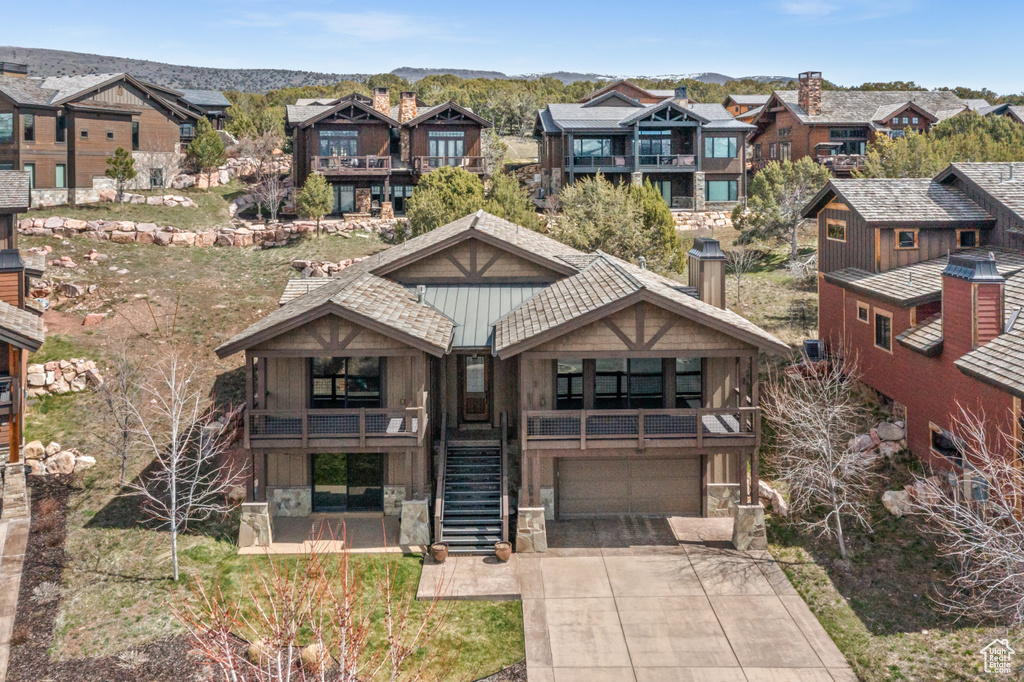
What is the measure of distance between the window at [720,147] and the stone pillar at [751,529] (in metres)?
37.9

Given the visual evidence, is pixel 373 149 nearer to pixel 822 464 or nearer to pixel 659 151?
pixel 659 151

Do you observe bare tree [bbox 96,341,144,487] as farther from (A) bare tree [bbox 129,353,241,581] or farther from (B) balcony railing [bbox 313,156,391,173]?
(B) balcony railing [bbox 313,156,391,173]

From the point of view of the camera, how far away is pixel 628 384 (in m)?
22.8

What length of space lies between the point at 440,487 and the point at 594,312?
19.1 feet

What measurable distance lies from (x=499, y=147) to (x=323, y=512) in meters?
43.3

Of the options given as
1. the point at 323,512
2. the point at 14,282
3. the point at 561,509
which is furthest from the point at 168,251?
the point at 561,509

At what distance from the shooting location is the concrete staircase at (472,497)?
69.2 feet

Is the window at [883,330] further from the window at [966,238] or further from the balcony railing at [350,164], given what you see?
the balcony railing at [350,164]

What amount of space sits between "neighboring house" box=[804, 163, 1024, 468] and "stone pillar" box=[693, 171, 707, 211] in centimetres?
2106

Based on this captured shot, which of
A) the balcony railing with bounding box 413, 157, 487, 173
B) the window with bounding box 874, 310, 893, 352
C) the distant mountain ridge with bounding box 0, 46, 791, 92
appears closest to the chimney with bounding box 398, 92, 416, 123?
the balcony railing with bounding box 413, 157, 487, 173

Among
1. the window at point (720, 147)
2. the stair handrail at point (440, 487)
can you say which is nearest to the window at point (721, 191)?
the window at point (720, 147)

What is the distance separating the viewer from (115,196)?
49.6m

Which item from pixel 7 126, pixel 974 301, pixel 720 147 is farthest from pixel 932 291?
pixel 7 126

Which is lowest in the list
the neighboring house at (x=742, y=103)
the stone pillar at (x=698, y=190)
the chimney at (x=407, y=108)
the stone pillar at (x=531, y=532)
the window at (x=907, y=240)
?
the stone pillar at (x=531, y=532)
